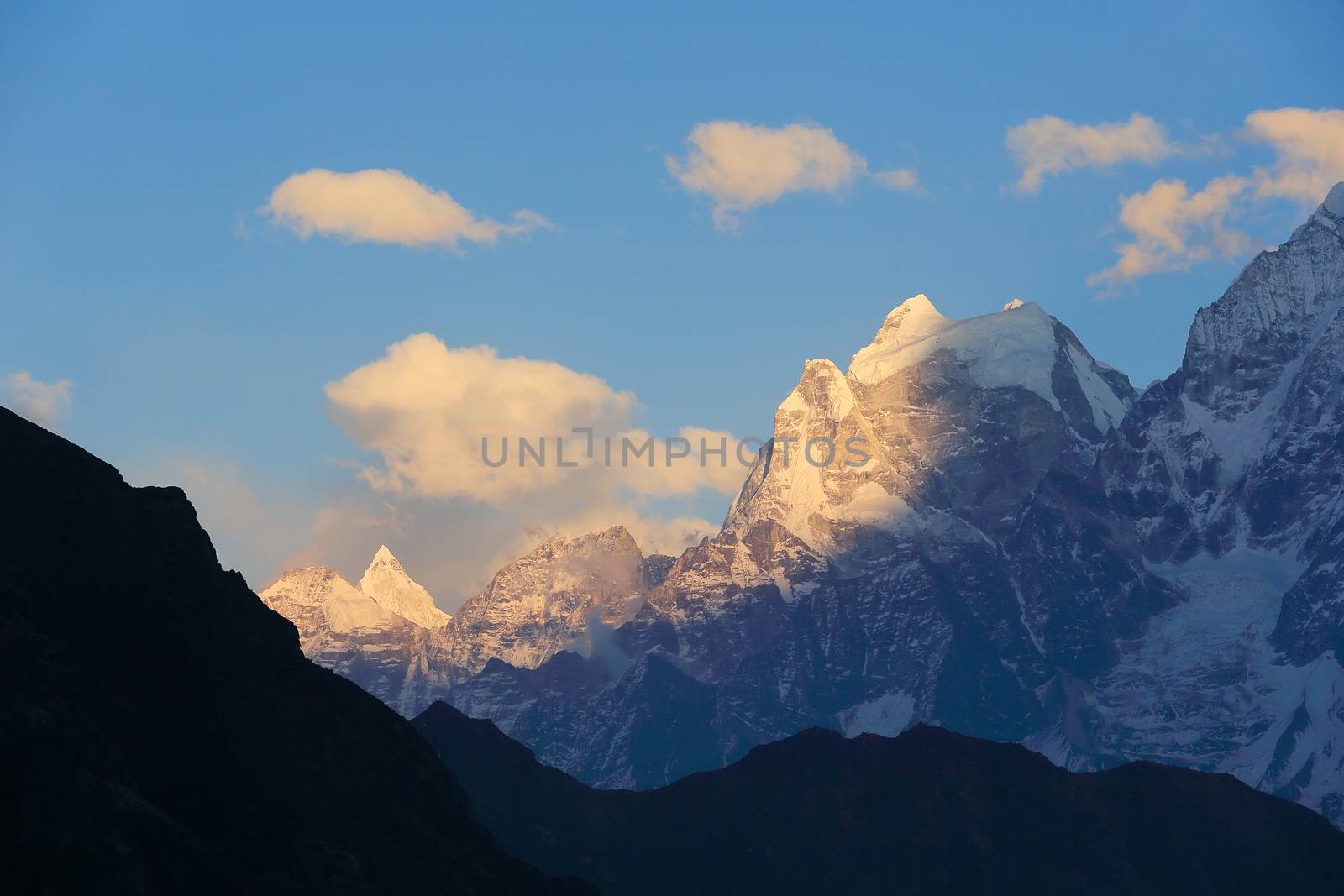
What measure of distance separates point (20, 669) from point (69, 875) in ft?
63.8

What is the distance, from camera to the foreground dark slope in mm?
162375

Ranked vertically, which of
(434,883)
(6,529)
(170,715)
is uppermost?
(6,529)

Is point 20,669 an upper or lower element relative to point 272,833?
upper

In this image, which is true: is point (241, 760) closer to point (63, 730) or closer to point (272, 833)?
point (272, 833)

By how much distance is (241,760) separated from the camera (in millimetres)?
190250

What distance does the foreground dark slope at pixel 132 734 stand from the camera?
533ft

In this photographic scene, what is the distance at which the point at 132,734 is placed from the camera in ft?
588

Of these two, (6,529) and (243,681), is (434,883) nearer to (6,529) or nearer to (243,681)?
(243,681)

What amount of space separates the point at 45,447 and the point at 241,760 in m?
31.0

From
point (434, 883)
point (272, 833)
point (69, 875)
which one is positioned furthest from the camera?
point (434, 883)

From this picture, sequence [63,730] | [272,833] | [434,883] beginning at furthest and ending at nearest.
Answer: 1. [434,883]
2. [272,833]
3. [63,730]

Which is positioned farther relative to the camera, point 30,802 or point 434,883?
point 434,883

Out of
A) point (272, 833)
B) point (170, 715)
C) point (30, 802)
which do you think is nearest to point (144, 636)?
point (170, 715)

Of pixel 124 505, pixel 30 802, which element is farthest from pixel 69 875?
pixel 124 505
